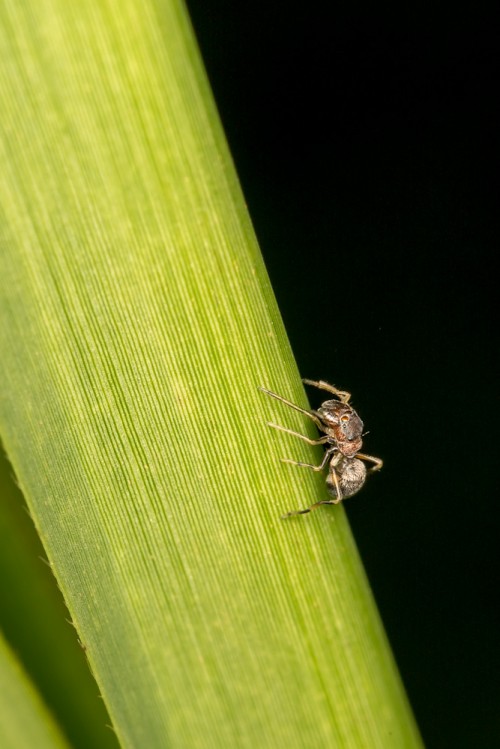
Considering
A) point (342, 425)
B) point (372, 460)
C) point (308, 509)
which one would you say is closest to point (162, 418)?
point (308, 509)

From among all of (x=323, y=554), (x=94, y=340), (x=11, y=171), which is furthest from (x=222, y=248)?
(x=323, y=554)

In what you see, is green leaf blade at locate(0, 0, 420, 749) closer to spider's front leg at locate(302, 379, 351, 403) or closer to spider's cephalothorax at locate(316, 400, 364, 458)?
spider's cephalothorax at locate(316, 400, 364, 458)

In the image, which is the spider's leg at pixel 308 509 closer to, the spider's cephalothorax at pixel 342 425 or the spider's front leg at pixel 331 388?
the spider's cephalothorax at pixel 342 425

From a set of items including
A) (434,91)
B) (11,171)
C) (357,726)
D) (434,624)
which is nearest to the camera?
(11,171)

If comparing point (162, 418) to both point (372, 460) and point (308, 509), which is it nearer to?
point (308, 509)

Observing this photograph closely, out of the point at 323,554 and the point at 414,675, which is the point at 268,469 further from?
the point at 414,675

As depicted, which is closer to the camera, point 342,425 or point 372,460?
point 342,425

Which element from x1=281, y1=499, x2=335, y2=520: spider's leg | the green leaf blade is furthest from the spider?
the green leaf blade

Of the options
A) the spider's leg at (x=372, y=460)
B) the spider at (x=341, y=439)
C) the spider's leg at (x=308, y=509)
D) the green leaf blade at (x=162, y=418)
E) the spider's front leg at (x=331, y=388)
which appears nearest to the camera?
the green leaf blade at (x=162, y=418)

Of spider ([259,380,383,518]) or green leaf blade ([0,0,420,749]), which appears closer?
green leaf blade ([0,0,420,749])

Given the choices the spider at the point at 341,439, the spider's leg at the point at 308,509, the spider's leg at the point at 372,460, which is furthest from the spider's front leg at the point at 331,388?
the spider's leg at the point at 308,509

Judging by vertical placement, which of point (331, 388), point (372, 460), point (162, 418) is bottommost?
point (372, 460)
